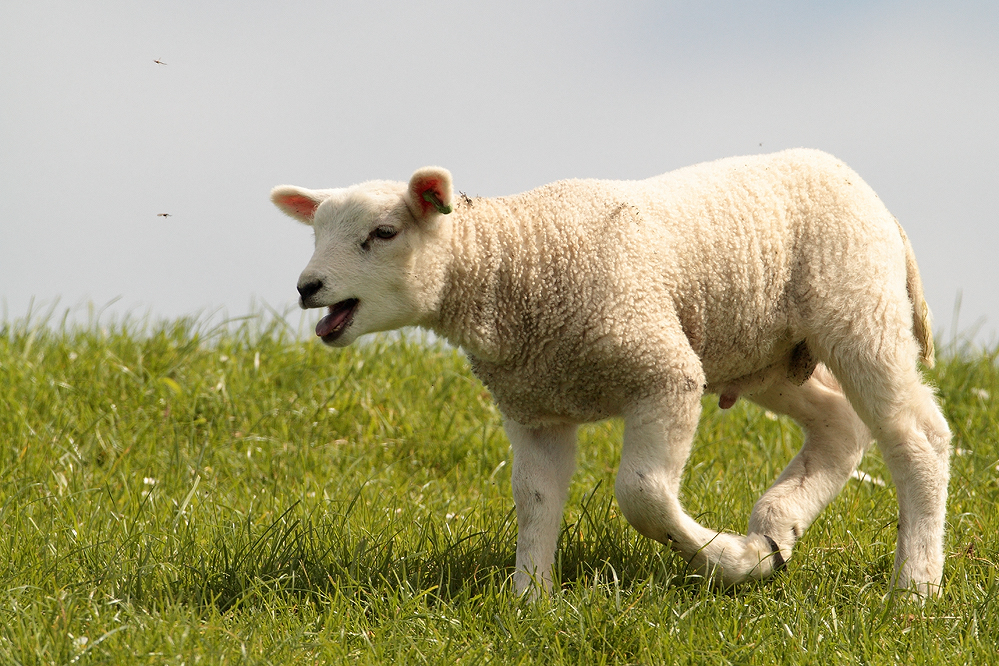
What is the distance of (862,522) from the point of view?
4.93 metres

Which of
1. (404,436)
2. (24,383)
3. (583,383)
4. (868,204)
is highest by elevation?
(868,204)

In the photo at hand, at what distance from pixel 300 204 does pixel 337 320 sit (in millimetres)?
683

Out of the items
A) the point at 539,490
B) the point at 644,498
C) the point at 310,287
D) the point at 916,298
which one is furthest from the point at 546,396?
the point at 916,298

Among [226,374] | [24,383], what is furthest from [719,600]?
[24,383]

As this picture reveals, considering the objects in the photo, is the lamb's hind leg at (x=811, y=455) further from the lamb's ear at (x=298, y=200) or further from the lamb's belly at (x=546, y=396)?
the lamb's ear at (x=298, y=200)

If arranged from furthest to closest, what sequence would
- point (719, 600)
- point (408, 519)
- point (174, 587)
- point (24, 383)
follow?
point (24, 383) < point (408, 519) < point (174, 587) < point (719, 600)

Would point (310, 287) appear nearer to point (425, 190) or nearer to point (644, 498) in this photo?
point (425, 190)

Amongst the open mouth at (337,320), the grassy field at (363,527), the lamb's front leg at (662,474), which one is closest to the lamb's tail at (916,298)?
the grassy field at (363,527)

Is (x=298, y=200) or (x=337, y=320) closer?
(x=337, y=320)

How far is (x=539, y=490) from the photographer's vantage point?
4074 mm

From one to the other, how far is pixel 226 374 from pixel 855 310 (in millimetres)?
3976

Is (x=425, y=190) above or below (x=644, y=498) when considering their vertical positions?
above

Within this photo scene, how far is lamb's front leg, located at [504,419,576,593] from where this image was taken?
13.2 ft

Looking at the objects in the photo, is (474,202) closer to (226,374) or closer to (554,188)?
(554,188)
